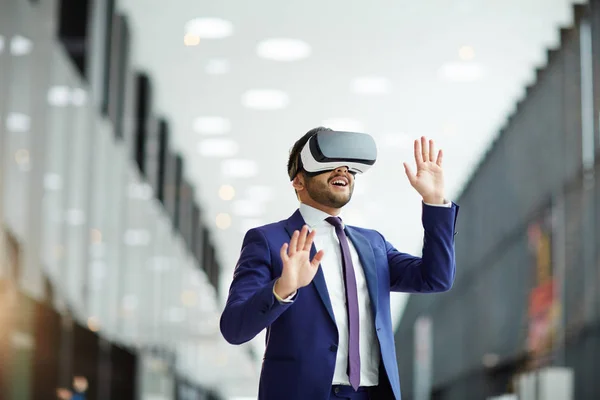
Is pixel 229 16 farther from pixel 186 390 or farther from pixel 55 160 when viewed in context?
pixel 186 390

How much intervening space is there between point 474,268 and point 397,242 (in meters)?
1.96

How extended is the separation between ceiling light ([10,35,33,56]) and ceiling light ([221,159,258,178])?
7.51 metres

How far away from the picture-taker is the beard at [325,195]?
2.64 m

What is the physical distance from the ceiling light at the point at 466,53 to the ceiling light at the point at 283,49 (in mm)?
1626

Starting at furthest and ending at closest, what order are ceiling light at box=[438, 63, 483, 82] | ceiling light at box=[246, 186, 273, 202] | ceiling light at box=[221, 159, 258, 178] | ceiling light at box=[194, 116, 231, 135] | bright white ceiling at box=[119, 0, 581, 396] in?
ceiling light at box=[246, 186, 273, 202] → ceiling light at box=[221, 159, 258, 178] → ceiling light at box=[194, 116, 231, 135] → ceiling light at box=[438, 63, 483, 82] → bright white ceiling at box=[119, 0, 581, 396]

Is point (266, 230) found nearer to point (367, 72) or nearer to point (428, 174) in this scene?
point (428, 174)

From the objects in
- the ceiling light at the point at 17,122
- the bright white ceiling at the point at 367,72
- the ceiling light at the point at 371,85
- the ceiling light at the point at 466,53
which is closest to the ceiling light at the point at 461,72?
the bright white ceiling at the point at 367,72

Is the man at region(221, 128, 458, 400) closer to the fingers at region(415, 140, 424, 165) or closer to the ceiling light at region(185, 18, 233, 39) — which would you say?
the fingers at region(415, 140, 424, 165)

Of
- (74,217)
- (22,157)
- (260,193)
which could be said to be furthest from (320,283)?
(260,193)

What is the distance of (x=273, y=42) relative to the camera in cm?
1099

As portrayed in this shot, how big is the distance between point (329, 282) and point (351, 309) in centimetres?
9

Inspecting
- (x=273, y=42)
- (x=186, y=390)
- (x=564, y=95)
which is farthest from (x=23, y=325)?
(x=186, y=390)

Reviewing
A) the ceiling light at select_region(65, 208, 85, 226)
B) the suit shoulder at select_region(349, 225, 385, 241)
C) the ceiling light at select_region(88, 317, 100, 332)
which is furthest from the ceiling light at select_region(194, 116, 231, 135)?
the suit shoulder at select_region(349, 225, 385, 241)

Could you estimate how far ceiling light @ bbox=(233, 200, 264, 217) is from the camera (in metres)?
17.1
